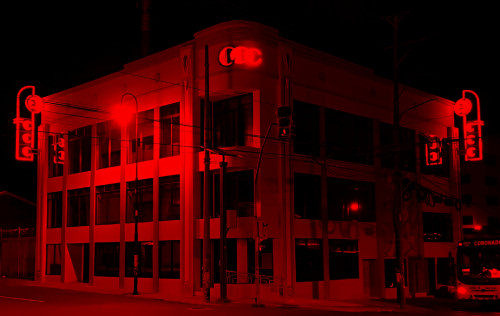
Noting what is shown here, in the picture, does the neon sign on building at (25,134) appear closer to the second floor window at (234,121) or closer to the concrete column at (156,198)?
the concrete column at (156,198)

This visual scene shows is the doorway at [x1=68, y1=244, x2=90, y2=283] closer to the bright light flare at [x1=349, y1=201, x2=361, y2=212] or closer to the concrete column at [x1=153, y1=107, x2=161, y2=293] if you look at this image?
the concrete column at [x1=153, y1=107, x2=161, y2=293]

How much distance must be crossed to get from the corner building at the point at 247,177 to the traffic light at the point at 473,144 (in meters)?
3.56

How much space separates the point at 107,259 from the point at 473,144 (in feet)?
79.7

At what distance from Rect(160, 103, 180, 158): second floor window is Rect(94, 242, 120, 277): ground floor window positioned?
23.6ft

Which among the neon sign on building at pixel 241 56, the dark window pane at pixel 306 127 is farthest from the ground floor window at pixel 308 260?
the neon sign on building at pixel 241 56

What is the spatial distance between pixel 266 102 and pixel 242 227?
256 inches

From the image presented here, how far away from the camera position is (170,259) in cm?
3262

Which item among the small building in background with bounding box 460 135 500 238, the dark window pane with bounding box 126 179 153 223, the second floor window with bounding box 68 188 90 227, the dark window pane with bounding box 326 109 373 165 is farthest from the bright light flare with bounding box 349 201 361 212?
the small building in background with bounding box 460 135 500 238

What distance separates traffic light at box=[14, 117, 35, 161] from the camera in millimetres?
39188

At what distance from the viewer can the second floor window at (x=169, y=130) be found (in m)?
33.6

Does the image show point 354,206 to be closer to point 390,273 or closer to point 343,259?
point 343,259

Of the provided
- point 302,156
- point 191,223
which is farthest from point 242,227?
point 302,156

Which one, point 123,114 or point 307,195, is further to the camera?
point 123,114

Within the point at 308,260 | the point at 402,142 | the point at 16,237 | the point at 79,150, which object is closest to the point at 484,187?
the point at 402,142
